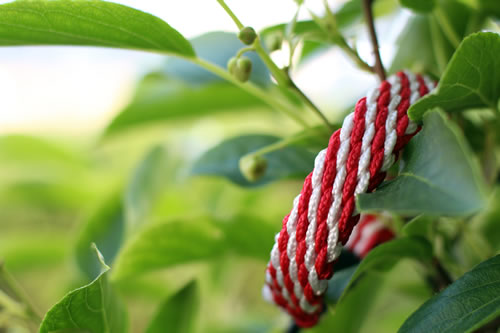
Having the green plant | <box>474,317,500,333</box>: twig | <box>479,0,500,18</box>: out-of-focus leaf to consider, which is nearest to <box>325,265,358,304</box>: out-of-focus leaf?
the green plant

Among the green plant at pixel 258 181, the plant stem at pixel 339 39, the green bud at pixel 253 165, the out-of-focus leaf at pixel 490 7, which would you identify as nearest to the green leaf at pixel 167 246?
the green plant at pixel 258 181

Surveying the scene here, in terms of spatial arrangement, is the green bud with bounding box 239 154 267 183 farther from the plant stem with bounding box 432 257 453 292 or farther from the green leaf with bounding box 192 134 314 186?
the plant stem with bounding box 432 257 453 292

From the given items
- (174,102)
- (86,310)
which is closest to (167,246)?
(86,310)

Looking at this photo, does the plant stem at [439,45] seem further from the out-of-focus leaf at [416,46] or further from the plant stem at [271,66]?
the plant stem at [271,66]

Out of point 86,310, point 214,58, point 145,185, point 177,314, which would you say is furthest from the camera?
point 145,185

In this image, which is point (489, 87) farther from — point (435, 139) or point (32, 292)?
point (32, 292)

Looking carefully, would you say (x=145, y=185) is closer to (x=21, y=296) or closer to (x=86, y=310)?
(x=21, y=296)
